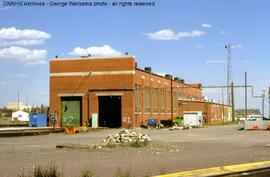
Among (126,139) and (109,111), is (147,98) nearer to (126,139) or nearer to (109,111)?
(109,111)

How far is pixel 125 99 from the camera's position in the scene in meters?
71.0

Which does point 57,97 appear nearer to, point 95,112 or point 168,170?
point 95,112

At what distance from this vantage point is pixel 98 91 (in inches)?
2825

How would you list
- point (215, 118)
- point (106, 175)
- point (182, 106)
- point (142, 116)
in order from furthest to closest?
point (215, 118)
point (182, 106)
point (142, 116)
point (106, 175)

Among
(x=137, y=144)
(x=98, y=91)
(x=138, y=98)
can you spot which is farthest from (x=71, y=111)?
(x=137, y=144)

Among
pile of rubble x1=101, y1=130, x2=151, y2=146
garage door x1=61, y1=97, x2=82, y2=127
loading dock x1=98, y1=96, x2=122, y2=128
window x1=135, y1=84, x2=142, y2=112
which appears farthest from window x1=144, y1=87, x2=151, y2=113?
pile of rubble x1=101, y1=130, x2=151, y2=146

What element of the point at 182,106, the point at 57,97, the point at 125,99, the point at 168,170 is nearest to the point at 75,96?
the point at 57,97

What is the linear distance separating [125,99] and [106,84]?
3.63 metres

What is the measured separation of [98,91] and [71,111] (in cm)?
568

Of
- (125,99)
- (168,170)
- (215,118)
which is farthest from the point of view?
(215,118)

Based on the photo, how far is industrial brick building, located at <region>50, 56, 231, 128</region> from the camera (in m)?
71.2

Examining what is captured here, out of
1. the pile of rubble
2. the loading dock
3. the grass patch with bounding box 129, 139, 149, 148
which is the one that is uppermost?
the loading dock

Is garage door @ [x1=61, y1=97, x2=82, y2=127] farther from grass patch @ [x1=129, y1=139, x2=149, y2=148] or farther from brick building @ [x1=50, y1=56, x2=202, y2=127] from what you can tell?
grass patch @ [x1=129, y1=139, x2=149, y2=148]

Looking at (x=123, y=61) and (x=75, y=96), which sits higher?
(x=123, y=61)
